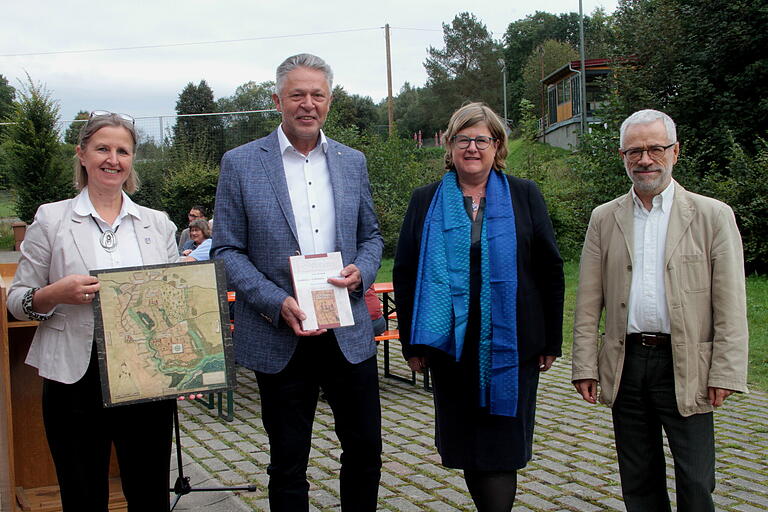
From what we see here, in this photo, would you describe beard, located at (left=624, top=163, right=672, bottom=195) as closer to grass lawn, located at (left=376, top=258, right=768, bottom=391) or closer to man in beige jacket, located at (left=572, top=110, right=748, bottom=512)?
man in beige jacket, located at (left=572, top=110, right=748, bottom=512)

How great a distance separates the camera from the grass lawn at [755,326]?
7766 millimetres

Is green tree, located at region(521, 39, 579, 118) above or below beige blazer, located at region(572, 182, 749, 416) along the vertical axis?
above

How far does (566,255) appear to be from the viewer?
18453 mm

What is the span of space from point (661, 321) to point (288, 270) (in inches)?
62.4

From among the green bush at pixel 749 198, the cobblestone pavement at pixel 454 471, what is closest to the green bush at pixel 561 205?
the green bush at pixel 749 198

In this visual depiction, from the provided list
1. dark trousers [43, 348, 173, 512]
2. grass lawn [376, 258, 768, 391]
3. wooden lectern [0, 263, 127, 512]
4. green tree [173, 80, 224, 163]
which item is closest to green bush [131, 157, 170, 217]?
green tree [173, 80, 224, 163]

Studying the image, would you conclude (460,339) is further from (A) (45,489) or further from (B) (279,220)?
(A) (45,489)

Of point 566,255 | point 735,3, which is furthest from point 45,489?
point 735,3

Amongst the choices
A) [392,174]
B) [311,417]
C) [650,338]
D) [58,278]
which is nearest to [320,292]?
[311,417]

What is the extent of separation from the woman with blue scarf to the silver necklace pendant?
1287 mm

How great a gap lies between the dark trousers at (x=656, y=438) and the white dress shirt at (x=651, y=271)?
0.37 ft

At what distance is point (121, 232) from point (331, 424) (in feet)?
12.0

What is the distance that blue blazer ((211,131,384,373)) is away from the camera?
3207 mm

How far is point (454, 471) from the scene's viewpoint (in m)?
5.06
